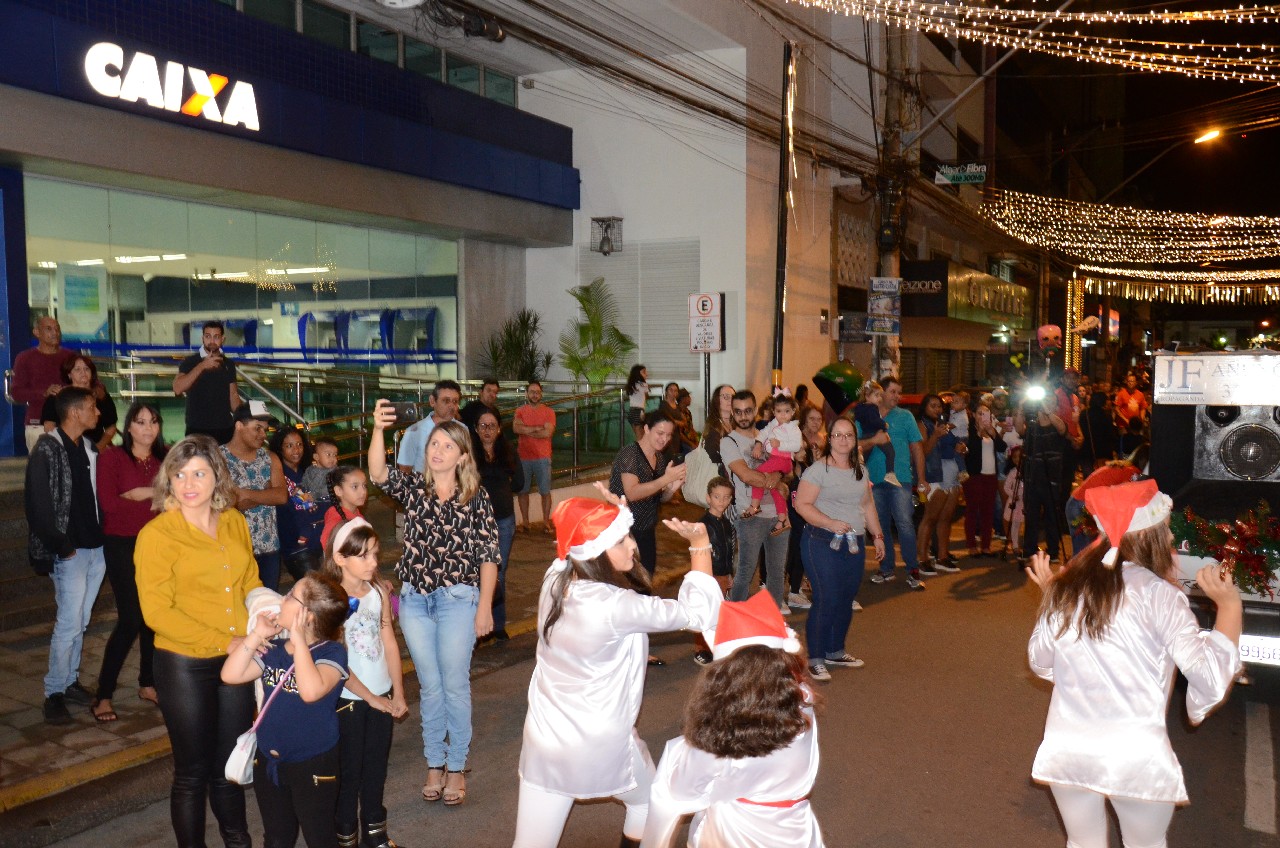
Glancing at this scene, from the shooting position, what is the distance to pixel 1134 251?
1203 inches

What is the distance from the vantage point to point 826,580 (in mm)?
7227

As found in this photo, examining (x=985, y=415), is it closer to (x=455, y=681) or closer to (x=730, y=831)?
(x=455, y=681)

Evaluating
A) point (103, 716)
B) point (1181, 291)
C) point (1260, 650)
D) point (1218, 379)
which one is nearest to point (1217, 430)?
point (1218, 379)

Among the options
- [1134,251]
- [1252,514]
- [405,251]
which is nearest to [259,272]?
[405,251]

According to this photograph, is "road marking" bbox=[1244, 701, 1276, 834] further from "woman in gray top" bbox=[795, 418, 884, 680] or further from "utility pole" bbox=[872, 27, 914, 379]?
"utility pole" bbox=[872, 27, 914, 379]

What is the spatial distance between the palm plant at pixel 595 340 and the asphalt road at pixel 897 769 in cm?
1097

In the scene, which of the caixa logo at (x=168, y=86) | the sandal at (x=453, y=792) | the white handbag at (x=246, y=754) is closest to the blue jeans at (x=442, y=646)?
the sandal at (x=453, y=792)

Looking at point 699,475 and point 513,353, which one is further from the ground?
point 513,353

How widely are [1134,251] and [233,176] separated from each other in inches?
1051

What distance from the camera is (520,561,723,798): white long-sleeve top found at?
3607mm

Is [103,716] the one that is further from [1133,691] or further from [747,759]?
[1133,691]

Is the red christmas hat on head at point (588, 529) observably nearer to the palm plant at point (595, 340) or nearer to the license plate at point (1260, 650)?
the license plate at point (1260, 650)

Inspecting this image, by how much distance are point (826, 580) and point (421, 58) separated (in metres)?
14.2

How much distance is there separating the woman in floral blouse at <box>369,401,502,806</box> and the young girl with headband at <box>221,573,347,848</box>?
1159 millimetres
